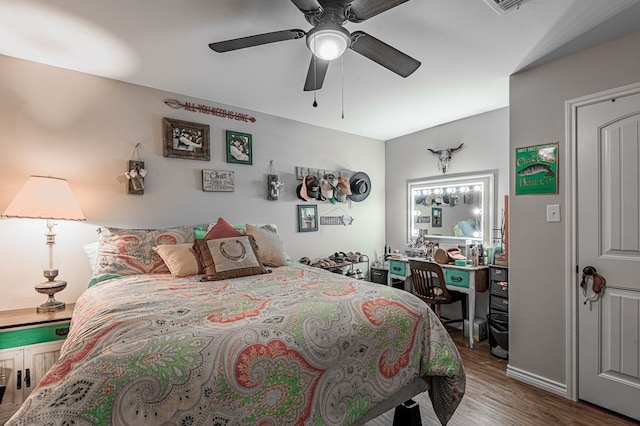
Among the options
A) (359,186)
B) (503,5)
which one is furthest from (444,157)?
(503,5)

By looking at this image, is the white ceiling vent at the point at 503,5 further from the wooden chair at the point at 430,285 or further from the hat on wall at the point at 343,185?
the hat on wall at the point at 343,185

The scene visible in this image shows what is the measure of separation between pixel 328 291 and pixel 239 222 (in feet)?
6.05

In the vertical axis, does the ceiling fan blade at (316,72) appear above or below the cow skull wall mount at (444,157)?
above

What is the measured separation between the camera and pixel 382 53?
1.75 metres

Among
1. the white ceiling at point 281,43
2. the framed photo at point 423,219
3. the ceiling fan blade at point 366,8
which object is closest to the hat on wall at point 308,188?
the white ceiling at point 281,43

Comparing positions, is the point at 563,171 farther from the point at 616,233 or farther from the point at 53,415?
the point at 53,415

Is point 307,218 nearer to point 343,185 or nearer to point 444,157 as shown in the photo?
point 343,185

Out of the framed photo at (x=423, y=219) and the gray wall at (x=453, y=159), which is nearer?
the gray wall at (x=453, y=159)

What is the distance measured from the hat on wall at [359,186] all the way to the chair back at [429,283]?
1336 millimetres

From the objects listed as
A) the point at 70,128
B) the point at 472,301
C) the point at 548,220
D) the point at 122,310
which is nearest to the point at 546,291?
the point at 548,220

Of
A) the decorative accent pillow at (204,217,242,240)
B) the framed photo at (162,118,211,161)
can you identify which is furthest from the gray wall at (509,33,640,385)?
the framed photo at (162,118,211,161)

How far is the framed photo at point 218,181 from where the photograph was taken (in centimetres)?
301

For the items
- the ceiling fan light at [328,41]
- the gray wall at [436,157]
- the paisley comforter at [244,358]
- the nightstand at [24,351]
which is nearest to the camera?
the paisley comforter at [244,358]

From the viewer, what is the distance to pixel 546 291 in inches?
88.7
